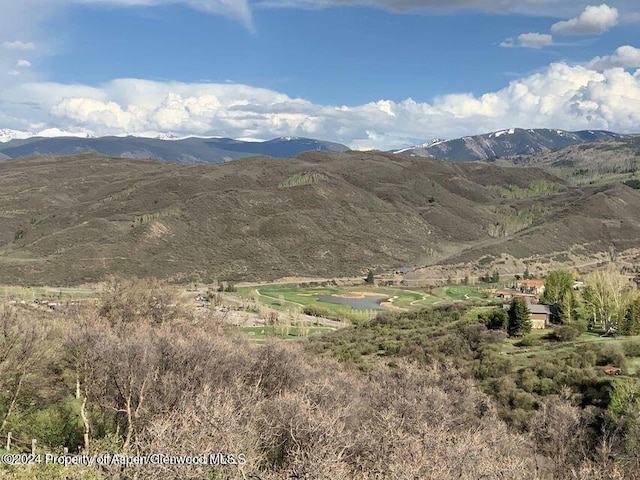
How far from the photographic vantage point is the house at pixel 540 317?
69.7 metres

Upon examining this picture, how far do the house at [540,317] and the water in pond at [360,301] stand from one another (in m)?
46.4

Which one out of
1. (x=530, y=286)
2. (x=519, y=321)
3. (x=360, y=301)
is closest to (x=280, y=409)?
(x=519, y=321)

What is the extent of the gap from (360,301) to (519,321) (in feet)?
219

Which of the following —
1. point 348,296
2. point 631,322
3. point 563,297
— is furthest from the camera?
point 348,296

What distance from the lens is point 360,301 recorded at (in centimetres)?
12875

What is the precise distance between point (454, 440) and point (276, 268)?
143 meters

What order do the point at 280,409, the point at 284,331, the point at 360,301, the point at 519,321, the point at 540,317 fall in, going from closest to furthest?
the point at 280,409, the point at 519,321, the point at 540,317, the point at 284,331, the point at 360,301

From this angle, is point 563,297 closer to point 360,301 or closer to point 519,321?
point 519,321

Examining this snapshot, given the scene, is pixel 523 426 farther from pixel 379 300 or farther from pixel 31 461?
pixel 379 300

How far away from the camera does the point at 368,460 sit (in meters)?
19.9

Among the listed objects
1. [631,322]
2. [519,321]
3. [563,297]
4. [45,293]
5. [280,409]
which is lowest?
[45,293]

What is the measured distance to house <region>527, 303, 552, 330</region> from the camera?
6969 cm

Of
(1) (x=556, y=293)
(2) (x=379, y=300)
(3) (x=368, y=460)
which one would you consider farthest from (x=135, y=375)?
(2) (x=379, y=300)

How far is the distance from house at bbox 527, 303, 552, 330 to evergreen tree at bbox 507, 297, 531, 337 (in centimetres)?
477
